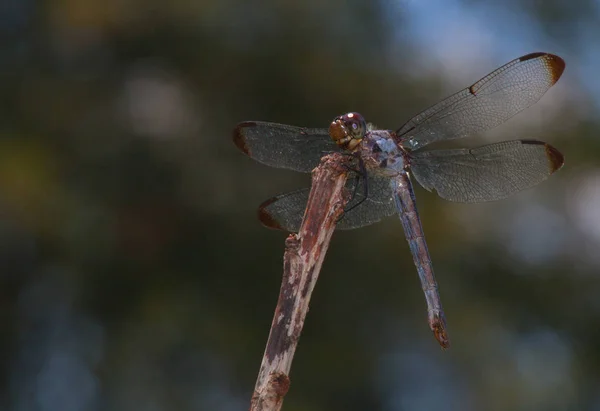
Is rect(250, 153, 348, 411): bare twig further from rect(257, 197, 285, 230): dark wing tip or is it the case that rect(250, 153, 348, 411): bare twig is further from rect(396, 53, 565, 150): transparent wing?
rect(396, 53, 565, 150): transparent wing

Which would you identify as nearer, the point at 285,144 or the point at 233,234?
the point at 285,144

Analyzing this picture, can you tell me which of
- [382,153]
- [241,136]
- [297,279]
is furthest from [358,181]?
[297,279]

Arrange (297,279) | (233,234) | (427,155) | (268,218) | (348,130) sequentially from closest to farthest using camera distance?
(297,279), (348,130), (268,218), (427,155), (233,234)

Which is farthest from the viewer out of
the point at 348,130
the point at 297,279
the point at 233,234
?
the point at 233,234

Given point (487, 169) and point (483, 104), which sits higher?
point (483, 104)

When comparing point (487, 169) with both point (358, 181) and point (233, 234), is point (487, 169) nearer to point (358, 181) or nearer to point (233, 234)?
point (358, 181)

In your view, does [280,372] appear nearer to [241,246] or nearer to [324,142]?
[324,142]

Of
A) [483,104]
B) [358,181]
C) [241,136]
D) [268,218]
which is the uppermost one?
[483,104]
